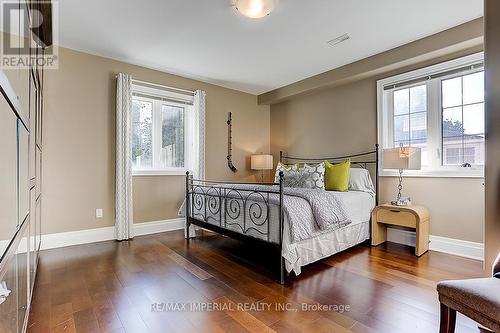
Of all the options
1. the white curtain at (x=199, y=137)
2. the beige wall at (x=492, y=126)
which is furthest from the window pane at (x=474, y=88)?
the white curtain at (x=199, y=137)

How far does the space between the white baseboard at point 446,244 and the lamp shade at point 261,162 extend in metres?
2.24

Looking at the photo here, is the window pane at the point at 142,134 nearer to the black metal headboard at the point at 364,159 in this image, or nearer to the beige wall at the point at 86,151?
the beige wall at the point at 86,151

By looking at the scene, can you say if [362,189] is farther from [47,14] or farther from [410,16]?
[47,14]

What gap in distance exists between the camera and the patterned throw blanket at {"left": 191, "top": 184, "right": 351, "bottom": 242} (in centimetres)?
232

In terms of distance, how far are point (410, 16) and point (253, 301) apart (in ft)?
9.85

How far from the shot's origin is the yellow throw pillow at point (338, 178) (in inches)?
140

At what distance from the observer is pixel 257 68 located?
4.01m

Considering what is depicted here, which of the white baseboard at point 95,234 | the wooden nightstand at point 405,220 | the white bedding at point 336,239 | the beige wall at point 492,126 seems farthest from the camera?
the white baseboard at point 95,234

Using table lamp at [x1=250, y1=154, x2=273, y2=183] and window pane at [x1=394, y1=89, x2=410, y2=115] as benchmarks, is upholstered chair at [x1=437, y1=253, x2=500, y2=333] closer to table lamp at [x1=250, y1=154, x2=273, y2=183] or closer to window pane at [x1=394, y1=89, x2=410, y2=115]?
window pane at [x1=394, y1=89, x2=410, y2=115]

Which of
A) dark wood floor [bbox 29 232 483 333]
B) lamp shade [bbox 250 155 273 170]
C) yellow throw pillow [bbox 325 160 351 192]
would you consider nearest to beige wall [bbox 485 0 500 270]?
dark wood floor [bbox 29 232 483 333]

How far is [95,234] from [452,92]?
4802 millimetres

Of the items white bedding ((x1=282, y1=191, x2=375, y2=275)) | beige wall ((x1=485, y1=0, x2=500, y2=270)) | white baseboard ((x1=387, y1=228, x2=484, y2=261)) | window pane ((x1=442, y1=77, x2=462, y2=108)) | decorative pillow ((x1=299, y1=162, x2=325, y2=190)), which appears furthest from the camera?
decorative pillow ((x1=299, y1=162, x2=325, y2=190))

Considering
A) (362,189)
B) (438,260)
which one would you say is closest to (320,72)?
(362,189)

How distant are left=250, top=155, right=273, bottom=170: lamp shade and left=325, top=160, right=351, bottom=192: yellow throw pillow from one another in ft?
4.77
